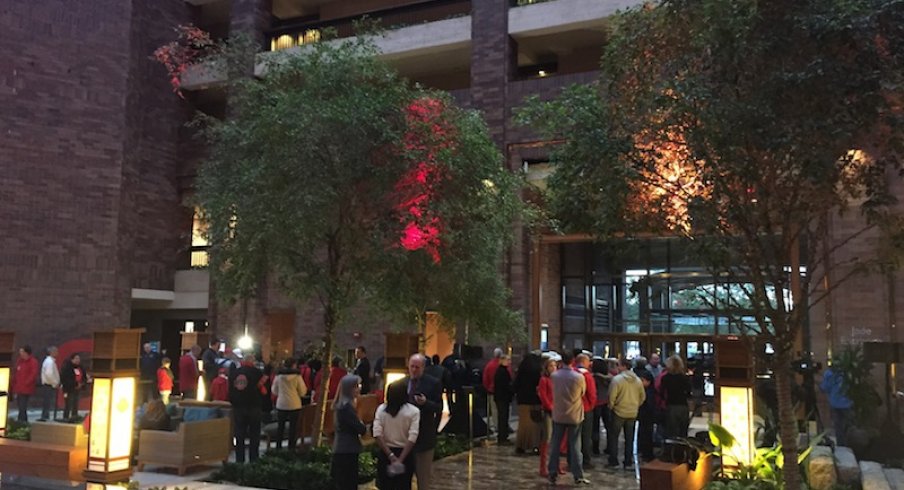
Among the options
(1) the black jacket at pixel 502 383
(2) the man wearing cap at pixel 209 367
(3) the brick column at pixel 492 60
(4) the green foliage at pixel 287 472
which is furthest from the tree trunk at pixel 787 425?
(3) the brick column at pixel 492 60

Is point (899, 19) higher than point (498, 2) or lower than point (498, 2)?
lower

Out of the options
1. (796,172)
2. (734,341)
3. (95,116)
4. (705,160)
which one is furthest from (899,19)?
(95,116)

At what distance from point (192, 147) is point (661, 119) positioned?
783 inches

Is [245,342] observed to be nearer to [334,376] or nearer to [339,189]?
[334,376]

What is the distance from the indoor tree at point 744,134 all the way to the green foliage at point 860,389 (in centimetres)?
513

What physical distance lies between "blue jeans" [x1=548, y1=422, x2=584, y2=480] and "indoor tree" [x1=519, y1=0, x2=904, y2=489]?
2.83 m

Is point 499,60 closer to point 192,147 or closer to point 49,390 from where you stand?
point 192,147

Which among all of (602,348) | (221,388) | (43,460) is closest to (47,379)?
(221,388)

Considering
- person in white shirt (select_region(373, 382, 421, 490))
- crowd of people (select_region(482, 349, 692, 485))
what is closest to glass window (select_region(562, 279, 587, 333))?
crowd of people (select_region(482, 349, 692, 485))

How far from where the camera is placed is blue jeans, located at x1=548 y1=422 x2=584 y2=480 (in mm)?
8672

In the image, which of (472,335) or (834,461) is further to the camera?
(472,335)

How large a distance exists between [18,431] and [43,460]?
3.33 metres

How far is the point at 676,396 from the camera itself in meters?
9.49

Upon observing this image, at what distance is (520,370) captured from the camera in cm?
1077
